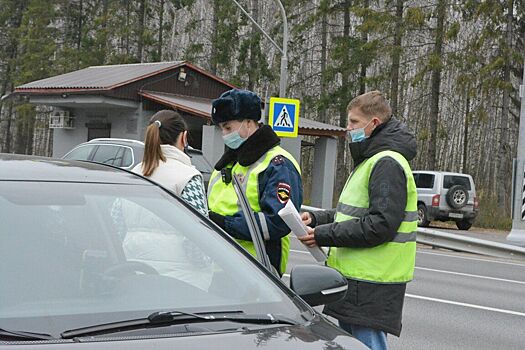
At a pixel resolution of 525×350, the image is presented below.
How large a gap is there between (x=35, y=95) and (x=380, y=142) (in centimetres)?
3126

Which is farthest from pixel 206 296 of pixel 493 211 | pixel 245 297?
pixel 493 211

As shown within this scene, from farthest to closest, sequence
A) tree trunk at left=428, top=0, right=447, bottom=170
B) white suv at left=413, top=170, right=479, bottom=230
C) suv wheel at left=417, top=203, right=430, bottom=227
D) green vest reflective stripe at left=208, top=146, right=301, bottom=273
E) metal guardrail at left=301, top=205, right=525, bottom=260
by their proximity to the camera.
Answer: tree trunk at left=428, top=0, right=447, bottom=170
suv wheel at left=417, top=203, right=430, bottom=227
white suv at left=413, top=170, right=479, bottom=230
metal guardrail at left=301, top=205, right=525, bottom=260
green vest reflective stripe at left=208, top=146, right=301, bottom=273

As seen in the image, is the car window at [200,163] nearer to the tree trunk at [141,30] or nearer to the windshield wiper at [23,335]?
the windshield wiper at [23,335]

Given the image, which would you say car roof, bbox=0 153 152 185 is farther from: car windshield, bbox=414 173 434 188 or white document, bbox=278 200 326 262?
car windshield, bbox=414 173 434 188

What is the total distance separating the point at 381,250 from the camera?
14.1 feet

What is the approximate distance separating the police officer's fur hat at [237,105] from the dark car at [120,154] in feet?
37.0

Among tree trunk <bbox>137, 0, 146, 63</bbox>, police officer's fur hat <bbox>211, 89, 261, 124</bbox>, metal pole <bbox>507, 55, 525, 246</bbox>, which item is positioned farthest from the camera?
tree trunk <bbox>137, 0, 146, 63</bbox>

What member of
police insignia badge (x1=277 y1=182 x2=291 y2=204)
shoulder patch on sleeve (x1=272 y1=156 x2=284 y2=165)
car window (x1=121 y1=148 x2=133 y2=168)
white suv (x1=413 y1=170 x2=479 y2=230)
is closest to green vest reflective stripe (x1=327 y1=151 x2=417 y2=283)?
police insignia badge (x1=277 y1=182 x2=291 y2=204)

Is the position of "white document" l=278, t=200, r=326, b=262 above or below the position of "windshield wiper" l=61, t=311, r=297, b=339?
above

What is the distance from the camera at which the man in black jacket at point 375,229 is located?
422cm

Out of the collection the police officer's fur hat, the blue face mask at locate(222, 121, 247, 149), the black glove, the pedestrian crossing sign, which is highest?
the pedestrian crossing sign

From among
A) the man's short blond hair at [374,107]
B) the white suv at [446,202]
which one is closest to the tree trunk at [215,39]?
the white suv at [446,202]

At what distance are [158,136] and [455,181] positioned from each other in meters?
22.4

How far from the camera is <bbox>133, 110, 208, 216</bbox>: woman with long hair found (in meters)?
4.77
